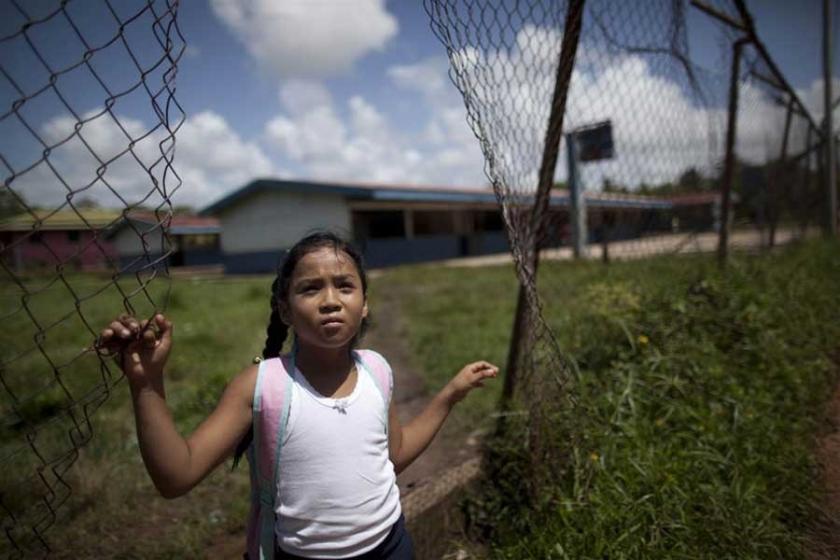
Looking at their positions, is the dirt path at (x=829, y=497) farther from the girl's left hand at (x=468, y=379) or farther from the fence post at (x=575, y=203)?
the fence post at (x=575, y=203)

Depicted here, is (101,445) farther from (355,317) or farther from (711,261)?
(711,261)

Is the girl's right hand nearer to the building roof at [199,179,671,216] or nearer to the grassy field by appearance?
the grassy field

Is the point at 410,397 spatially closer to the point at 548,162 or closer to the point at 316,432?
the point at 548,162

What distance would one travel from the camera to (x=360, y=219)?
17656mm

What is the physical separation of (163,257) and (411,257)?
16513mm

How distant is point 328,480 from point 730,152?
419cm

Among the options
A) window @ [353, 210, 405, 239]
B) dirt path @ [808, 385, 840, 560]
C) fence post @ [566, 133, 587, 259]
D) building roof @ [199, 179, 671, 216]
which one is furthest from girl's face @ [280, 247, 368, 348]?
window @ [353, 210, 405, 239]

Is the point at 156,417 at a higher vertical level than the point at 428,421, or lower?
higher

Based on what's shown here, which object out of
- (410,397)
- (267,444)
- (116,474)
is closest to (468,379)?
(267,444)

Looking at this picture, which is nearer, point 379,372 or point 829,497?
point 379,372

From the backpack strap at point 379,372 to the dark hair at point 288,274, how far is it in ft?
0.15

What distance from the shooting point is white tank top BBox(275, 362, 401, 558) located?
1102mm

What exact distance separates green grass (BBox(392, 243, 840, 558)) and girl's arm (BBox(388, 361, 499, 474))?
490 mm

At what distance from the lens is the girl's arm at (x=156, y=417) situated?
881 millimetres
